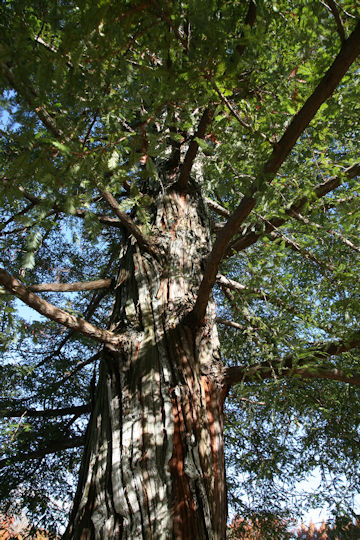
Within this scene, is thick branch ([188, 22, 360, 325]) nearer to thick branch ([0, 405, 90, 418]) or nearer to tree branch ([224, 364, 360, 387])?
tree branch ([224, 364, 360, 387])

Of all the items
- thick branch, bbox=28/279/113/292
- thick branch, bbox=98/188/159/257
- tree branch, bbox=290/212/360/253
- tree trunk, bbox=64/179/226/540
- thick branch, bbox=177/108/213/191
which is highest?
thick branch, bbox=177/108/213/191

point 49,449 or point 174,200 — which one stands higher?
point 174,200

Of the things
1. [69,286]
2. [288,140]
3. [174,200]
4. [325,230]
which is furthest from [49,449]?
[288,140]

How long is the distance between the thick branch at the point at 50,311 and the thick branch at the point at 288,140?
615 millimetres

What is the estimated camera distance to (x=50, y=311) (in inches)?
84.7

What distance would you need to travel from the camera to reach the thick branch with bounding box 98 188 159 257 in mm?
2455

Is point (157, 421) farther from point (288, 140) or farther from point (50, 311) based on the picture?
point (288, 140)

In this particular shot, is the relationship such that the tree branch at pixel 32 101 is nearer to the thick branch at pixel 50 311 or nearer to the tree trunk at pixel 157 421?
the thick branch at pixel 50 311

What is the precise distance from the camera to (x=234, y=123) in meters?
2.02

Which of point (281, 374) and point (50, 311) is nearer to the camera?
point (50, 311)

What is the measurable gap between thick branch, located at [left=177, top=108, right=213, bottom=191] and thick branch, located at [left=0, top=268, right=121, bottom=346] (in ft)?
4.30

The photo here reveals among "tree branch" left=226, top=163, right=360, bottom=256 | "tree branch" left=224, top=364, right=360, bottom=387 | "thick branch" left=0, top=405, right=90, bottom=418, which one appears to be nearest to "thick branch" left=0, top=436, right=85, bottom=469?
"thick branch" left=0, top=405, right=90, bottom=418

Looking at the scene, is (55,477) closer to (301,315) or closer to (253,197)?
(301,315)

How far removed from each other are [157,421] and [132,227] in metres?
1.28
